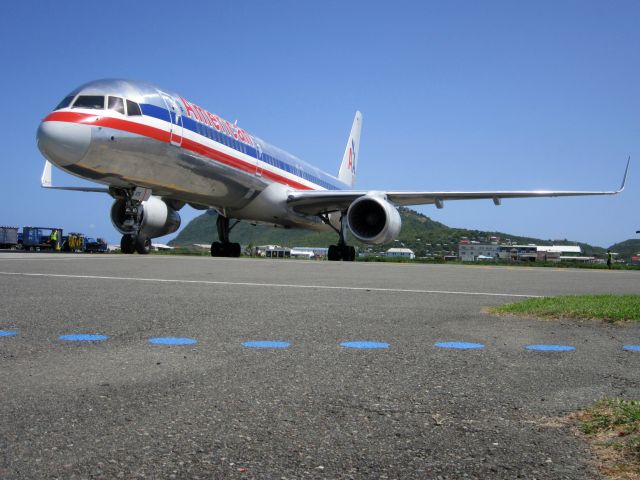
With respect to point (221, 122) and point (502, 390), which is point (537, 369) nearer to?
point (502, 390)

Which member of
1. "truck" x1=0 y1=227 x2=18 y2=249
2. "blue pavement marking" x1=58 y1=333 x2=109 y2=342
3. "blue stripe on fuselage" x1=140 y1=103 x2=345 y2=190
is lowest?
"blue pavement marking" x1=58 y1=333 x2=109 y2=342

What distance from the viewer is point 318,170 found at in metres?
27.2

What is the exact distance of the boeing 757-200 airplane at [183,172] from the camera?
45.5 ft

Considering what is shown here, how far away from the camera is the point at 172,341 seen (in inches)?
151

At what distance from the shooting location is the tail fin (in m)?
35.2

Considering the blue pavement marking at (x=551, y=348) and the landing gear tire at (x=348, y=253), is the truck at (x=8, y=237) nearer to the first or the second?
the landing gear tire at (x=348, y=253)

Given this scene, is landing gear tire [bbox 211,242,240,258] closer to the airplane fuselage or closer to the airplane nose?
the airplane fuselage

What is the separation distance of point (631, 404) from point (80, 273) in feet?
28.1

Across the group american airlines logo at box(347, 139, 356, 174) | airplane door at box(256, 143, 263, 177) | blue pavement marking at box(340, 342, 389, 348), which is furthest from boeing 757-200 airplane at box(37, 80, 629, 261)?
blue pavement marking at box(340, 342, 389, 348)

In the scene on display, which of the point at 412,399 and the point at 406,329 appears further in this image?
the point at 406,329

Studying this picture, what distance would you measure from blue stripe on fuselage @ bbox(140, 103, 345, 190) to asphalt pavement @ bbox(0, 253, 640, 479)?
10463 millimetres

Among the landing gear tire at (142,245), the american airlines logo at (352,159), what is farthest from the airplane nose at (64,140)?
the american airlines logo at (352,159)

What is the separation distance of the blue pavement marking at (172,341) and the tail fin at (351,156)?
101ft

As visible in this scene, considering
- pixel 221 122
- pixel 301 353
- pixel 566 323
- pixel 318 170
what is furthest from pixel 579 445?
pixel 318 170
